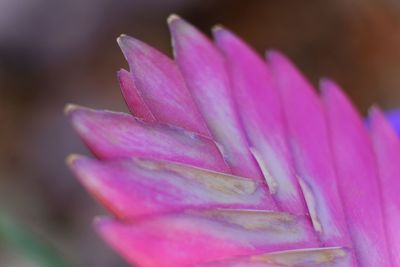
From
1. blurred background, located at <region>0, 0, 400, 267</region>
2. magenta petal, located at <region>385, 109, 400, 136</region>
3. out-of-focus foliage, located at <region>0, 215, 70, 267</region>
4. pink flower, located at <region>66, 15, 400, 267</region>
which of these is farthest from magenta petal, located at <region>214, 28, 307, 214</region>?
blurred background, located at <region>0, 0, 400, 267</region>

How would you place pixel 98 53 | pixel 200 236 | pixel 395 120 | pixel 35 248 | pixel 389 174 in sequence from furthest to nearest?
1. pixel 98 53
2. pixel 35 248
3. pixel 395 120
4. pixel 389 174
5. pixel 200 236

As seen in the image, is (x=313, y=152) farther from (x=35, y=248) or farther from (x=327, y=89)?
(x=35, y=248)

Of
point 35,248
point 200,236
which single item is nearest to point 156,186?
point 200,236

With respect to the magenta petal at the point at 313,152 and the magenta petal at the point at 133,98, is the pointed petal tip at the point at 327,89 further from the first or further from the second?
the magenta petal at the point at 133,98

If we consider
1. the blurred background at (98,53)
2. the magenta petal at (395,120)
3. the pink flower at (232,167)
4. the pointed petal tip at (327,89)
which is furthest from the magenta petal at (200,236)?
the blurred background at (98,53)

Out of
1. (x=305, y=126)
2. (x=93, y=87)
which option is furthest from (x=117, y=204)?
(x=93, y=87)
